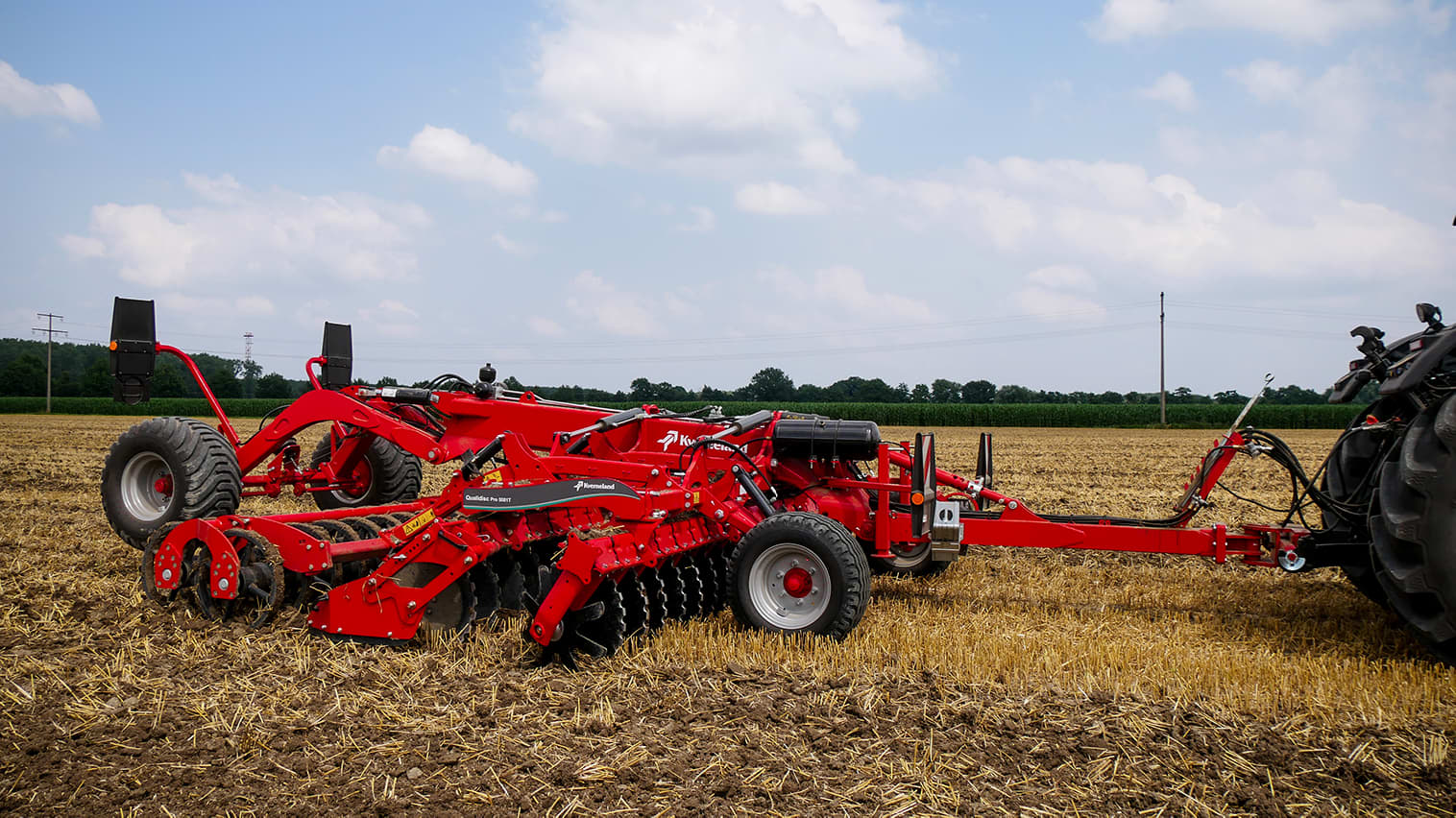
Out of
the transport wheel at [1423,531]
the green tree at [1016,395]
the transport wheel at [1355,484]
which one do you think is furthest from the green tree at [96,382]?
the transport wheel at [1423,531]

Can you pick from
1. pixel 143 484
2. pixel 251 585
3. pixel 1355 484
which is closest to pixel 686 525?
pixel 251 585

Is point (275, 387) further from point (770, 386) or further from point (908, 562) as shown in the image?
point (908, 562)

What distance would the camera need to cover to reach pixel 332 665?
16.8ft

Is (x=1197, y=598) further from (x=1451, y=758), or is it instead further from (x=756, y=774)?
(x=756, y=774)

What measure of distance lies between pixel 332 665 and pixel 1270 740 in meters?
4.38

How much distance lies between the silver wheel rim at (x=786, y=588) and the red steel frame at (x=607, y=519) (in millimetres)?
506

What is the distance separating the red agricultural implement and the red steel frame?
0.05ft

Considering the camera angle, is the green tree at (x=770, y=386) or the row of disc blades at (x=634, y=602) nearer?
the row of disc blades at (x=634, y=602)

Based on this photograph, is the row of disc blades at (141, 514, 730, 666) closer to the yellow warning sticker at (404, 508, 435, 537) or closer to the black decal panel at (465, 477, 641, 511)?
the yellow warning sticker at (404, 508, 435, 537)

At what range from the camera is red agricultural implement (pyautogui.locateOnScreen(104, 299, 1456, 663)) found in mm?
5055

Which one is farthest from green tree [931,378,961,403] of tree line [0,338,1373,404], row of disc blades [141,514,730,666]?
row of disc blades [141,514,730,666]

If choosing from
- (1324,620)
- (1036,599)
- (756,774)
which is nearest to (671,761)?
(756,774)

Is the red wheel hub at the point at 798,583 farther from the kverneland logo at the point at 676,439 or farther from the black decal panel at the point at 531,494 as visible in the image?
the kverneland logo at the point at 676,439

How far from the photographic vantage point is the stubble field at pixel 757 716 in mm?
3617
